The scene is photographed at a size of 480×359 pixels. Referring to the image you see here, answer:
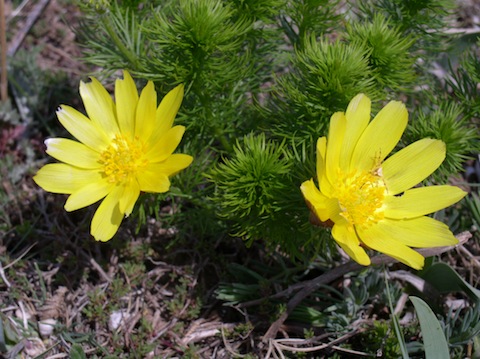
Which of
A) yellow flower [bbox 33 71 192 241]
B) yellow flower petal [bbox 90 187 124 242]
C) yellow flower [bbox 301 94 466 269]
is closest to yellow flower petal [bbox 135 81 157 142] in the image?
yellow flower [bbox 33 71 192 241]

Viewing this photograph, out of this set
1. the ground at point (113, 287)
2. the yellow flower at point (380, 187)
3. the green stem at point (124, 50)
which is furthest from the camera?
the ground at point (113, 287)

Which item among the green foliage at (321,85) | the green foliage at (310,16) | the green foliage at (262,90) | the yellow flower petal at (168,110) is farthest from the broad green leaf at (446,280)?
the yellow flower petal at (168,110)

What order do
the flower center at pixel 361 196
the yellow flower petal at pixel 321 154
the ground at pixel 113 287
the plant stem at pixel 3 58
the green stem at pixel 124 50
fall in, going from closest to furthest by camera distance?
the yellow flower petal at pixel 321 154
the flower center at pixel 361 196
the green stem at pixel 124 50
the ground at pixel 113 287
the plant stem at pixel 3 58

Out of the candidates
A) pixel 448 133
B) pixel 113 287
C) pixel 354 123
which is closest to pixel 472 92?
pixel 448 133

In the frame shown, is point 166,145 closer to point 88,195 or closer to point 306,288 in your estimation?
point 88,195

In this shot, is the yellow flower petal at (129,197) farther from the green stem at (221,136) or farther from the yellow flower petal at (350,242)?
the yellow flower petal at (350,242)

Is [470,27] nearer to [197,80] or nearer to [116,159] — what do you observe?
[197,80]
